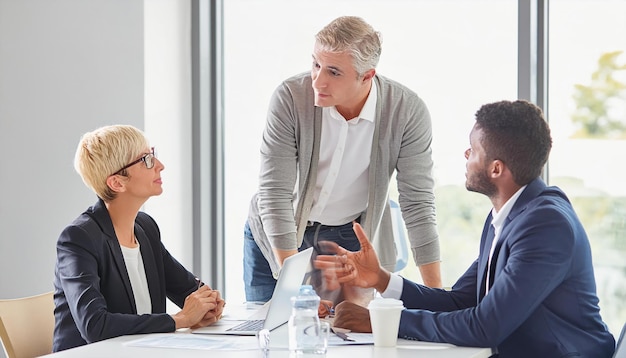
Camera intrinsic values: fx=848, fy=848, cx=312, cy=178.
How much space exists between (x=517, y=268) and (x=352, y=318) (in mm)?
452

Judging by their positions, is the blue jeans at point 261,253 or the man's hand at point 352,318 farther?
the blue jeans at point 261,253

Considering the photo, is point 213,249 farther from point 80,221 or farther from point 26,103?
point 80,221

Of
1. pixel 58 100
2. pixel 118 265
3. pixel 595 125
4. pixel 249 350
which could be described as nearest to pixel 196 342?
pixel 249 350

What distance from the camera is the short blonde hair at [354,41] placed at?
2.64 metres

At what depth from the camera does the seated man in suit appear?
2.01 metres

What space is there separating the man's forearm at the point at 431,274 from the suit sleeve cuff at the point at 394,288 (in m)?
0.52

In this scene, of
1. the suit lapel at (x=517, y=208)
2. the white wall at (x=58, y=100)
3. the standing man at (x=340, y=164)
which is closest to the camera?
the suit lapel at (x=517, y=208)

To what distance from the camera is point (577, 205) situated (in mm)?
3404

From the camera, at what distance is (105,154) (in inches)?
102

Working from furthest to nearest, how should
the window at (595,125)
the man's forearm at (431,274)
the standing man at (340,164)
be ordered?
the window at (595,125), the man's forearm at (431,274), the standing man at (340,164)

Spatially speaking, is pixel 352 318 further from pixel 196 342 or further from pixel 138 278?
pixel 138 278

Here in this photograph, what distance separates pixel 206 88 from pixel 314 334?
2.53 metres

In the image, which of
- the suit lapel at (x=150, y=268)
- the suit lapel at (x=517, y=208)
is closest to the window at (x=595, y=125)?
the suit lapel at (x=517, y=208)

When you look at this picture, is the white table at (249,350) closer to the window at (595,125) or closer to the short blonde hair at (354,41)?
the short blonde hair at (354,41)
